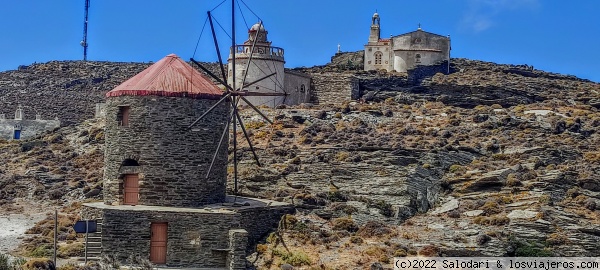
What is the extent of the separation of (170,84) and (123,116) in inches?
77.7

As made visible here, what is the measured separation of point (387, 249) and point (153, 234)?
752 cm

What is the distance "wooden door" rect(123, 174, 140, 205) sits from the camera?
3322 cm

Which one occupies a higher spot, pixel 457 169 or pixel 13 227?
pixel 457 169

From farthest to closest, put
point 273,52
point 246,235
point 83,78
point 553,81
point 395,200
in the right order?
point 83,78 → point 553,81 → point 273,52 → point 395,200 → point 246,235

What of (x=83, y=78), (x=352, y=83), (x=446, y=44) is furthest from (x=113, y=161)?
(x=83, y=78)

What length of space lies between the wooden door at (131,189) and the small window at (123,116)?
5.82 ft

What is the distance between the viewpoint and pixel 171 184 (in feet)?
108

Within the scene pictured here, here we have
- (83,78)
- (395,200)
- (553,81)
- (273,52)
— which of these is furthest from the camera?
(83,78)

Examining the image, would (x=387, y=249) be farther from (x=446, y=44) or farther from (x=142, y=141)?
(x=446, y=44)

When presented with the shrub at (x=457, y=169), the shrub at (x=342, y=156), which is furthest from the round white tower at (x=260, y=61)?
the shrub at (x=457, y=169)

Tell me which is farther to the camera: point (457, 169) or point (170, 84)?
point (457, 169)

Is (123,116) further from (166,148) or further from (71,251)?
(71,251)

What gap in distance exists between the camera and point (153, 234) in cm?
3138

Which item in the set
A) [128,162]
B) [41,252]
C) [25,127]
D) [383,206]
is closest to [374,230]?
[383,206]
